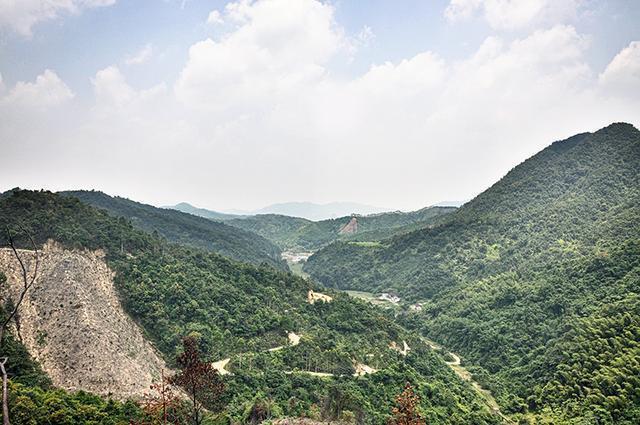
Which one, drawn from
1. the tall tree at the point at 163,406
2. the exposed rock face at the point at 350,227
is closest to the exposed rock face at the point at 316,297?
the tall tree at the point at 163,406

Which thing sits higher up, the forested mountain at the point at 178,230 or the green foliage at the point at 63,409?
the forested mountain at the point at 178,230

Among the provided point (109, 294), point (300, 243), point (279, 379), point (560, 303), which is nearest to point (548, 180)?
point (560, 303)

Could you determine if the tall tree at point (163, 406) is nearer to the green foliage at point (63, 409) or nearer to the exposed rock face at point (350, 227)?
the green foliage at point (63, 409)

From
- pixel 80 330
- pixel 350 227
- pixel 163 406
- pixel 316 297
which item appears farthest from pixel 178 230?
pixel 163 406

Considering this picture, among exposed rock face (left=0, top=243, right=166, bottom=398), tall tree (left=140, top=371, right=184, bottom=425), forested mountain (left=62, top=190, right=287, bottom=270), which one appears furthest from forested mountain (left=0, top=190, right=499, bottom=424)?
forested mountain (left=62, top=190, right=287, bottom=270)

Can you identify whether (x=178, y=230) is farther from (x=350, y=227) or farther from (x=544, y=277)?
(x=544, y=277)
